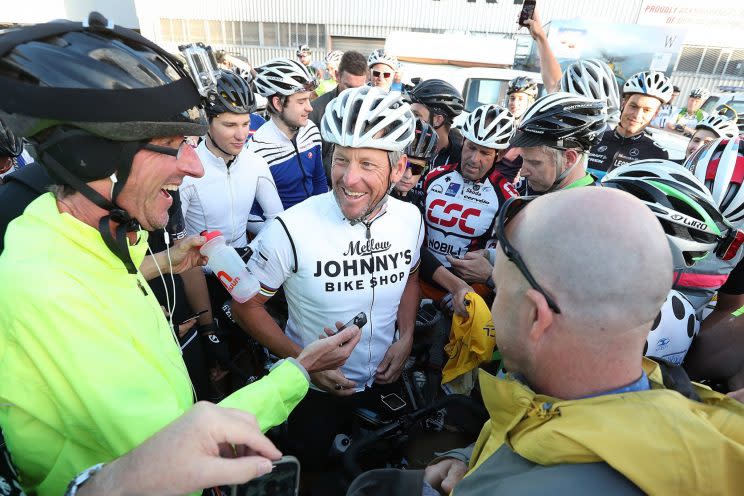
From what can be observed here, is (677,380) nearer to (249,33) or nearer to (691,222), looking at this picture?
(691,222)

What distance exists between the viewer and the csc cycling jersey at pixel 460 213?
3535mm

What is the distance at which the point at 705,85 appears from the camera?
28797 mm

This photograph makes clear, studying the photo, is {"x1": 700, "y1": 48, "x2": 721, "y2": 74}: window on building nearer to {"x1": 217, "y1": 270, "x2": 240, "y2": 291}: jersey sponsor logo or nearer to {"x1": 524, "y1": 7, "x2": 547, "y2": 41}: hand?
{"x1": 524, "y1": 7, "x2": 547, "y2": 41}: hand

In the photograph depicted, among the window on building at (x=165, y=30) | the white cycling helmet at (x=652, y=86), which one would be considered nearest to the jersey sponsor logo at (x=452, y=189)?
the white cycling helmet at (x=652, y=86)

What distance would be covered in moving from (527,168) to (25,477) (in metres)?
3.43

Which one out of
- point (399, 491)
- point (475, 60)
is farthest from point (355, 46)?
point (399, 491)

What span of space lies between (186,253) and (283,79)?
12.0ft

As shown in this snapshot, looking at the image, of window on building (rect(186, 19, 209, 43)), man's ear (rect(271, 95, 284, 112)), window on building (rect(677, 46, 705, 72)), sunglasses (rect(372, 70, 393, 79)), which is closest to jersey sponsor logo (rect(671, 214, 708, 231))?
man's ear (rect(271, 95, 284, 112))

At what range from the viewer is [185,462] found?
938mm

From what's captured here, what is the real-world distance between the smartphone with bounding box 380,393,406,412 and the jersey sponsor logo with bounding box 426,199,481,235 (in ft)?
5.15

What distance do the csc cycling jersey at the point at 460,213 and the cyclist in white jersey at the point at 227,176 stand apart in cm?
173

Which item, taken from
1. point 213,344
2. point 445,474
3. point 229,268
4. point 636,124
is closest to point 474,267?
point 445,474

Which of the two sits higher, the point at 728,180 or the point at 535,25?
the point at 535,25

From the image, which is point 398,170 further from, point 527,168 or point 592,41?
point 592,41
